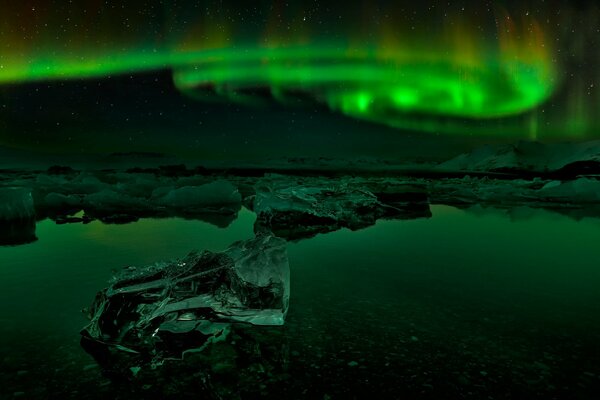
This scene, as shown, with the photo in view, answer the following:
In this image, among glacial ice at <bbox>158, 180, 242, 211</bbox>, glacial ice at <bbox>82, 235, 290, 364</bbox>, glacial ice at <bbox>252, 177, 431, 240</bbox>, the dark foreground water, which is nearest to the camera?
the dark foreground water

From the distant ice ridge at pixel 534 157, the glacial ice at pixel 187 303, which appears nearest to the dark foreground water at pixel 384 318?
the glacial ice at pixel 187 303

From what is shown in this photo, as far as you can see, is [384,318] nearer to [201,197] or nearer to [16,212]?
[16,212]

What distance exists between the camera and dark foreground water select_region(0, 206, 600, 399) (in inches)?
96.3

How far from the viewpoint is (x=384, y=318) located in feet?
11.5

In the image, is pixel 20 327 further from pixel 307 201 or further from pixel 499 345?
pixel 307 201

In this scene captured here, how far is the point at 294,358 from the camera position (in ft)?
9.04

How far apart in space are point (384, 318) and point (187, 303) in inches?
60.5

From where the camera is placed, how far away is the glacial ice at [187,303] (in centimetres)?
297

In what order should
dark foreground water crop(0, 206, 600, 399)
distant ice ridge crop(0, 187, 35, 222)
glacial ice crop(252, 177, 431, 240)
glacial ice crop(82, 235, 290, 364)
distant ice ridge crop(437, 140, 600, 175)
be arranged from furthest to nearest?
distant ice ridge crop(437, 140, 600, 175), glacial ice crop(252, 177, 431, 240), distant ice ridge crop(0, 187, 35, 222), glacial ice crop(82, 235, 290, 364), dark foreground water crop(0, 206, 600, 399)

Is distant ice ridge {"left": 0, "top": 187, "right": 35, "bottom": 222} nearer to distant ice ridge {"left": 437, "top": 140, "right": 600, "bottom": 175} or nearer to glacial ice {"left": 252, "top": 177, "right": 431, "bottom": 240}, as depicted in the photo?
glacial ice {"left": 252, "top": 177, "right": 431, "bottom": 240}

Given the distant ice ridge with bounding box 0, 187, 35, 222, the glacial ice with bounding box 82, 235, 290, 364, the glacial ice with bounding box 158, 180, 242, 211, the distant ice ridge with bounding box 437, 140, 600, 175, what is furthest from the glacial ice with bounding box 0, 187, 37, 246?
the distant ice ridge with bounding box 437, 140, 600, 175

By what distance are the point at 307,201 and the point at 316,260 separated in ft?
14.8

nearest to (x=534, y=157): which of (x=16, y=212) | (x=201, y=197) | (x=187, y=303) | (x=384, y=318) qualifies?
(x=201, y=197)

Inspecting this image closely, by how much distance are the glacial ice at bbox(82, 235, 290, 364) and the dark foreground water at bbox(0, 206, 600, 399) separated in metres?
0.23
